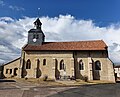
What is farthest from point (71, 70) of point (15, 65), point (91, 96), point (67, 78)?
point (91, 96)

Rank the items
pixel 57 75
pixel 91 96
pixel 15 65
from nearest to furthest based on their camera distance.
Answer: pixel 91 96, pixel 57 75, pixel 15 65

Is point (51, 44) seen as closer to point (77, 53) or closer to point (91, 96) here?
point (77, 53)

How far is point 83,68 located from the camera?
34656mm

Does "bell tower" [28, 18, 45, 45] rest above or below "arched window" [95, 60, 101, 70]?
above

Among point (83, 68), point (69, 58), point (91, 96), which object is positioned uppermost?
point (69, 58)

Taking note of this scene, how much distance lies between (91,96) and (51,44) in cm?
2748

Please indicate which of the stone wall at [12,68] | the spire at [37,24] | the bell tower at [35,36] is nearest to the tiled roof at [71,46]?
the bell tower at [35,36]

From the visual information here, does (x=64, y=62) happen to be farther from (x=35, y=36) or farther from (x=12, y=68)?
(x=12, y=68)

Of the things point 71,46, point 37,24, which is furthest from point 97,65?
point 37,24

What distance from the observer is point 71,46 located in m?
36.7

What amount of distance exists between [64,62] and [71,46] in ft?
15.2

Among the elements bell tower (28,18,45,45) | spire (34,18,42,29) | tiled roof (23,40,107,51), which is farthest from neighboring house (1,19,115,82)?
spire (34,18,42,29)

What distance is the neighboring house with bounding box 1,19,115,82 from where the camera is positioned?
3384 cm

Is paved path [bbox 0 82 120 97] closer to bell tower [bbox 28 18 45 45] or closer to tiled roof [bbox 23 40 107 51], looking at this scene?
tiled roof [bbox 23 40 107 51]
